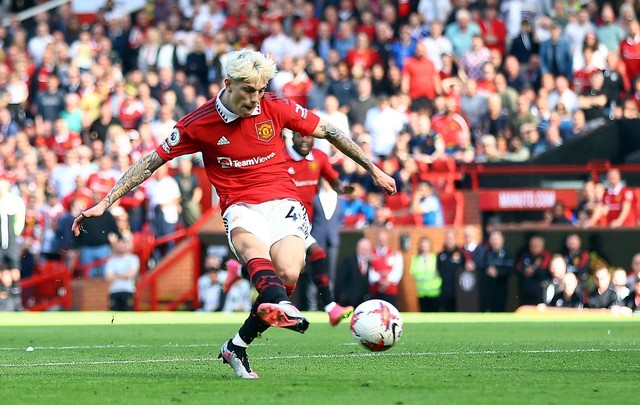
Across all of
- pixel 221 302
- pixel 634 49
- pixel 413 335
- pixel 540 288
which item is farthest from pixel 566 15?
pixel 413 335

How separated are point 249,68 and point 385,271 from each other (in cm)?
1282

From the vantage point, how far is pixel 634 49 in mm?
24078

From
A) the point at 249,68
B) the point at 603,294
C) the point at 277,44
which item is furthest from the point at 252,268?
the point at 277,44

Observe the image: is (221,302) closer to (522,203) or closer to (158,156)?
(522,203)

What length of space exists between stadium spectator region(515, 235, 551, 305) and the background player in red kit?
11.8 m

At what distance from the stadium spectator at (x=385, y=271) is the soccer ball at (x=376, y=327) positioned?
12.0 metres

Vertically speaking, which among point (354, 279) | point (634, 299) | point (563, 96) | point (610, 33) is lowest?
point (634, 299)

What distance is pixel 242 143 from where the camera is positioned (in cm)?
952

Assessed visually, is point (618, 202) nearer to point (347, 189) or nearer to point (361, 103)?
point (361, 103)

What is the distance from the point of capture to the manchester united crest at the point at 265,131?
953 cm

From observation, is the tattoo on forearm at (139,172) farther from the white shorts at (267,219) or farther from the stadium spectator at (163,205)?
the stadium spectator at (163,205)

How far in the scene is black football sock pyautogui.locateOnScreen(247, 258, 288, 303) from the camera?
874 cm

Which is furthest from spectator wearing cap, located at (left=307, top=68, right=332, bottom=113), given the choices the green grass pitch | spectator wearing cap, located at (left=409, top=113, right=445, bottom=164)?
the green grass pitch

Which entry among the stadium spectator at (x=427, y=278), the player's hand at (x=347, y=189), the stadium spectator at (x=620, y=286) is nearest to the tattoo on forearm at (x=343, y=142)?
the player's hand at (x=347, y=189)
